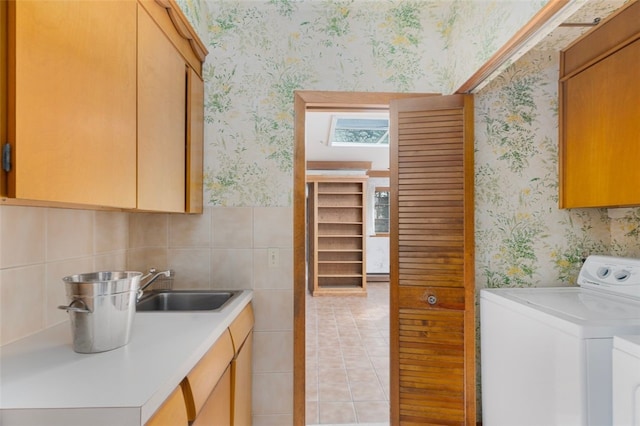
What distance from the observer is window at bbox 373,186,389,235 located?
694cm

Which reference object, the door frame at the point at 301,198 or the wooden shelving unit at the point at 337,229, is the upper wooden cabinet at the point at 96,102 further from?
the wooden shelving unit at the point at 337,229

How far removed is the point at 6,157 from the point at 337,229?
536 centimetres

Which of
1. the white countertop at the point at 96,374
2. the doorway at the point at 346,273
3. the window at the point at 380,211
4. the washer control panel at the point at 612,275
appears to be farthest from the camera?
the window at the point at 380,211

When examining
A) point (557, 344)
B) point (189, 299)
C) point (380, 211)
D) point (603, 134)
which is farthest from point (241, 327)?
point (380, 211)

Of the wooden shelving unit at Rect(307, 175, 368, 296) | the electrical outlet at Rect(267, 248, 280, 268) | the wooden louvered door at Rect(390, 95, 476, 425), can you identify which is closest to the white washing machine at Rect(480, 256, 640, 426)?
the wooden louvered door at Rect(390, 95, 476, 425)

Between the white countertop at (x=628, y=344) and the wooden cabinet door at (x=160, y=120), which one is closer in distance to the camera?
the white countertop at (x=628, y=344)

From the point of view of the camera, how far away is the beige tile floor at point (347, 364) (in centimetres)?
228

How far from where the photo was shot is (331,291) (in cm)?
567

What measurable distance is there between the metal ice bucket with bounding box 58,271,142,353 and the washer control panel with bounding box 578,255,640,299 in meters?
2.16

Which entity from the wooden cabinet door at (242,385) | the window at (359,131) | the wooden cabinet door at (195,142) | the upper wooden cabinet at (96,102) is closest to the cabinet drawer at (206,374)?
the wooden cabinet door at (242,385)

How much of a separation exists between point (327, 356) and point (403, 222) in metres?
1.91

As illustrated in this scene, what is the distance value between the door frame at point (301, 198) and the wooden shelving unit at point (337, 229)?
3780mm

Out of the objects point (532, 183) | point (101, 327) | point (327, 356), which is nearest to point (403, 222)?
point (532, 183)

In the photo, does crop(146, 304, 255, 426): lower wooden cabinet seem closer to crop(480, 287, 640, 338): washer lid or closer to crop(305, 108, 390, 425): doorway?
crop(305, 108, 390, 425): doorway
